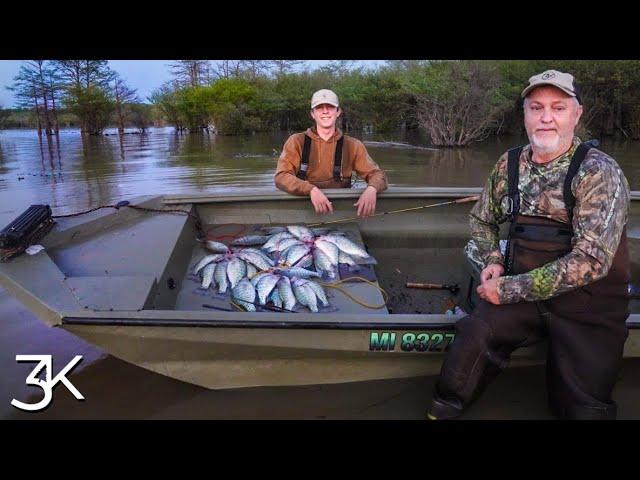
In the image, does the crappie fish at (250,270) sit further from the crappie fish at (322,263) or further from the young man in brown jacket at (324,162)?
the young man in brown jacket at (324,162)

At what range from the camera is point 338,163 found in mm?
5578

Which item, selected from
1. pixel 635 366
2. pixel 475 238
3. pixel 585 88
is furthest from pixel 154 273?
pixel 585 88

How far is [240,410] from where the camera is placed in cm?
367

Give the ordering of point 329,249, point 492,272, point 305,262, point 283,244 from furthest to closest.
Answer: point 283,244 → point 329,249 → point 305,262 → point 492,272

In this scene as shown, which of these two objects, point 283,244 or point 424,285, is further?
point 424,285

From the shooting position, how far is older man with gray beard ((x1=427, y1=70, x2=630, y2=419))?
2.84 metres

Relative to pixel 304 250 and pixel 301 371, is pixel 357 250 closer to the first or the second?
pixel 304 250

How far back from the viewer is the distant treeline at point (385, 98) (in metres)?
24.8

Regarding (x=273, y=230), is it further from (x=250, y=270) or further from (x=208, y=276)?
(x=208, y=276)

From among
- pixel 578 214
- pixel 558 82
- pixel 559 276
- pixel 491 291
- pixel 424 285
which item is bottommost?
pixel 424 285

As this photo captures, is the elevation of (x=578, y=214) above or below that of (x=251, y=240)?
above

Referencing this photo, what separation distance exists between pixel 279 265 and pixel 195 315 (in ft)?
4.31

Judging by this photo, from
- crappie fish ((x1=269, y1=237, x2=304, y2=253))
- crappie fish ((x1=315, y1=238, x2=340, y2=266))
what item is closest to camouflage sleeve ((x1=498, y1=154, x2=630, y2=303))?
crappie fish ((x1=315, y1=238, x2=340, y2=266))

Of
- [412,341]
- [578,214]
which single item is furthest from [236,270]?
[578,214]
